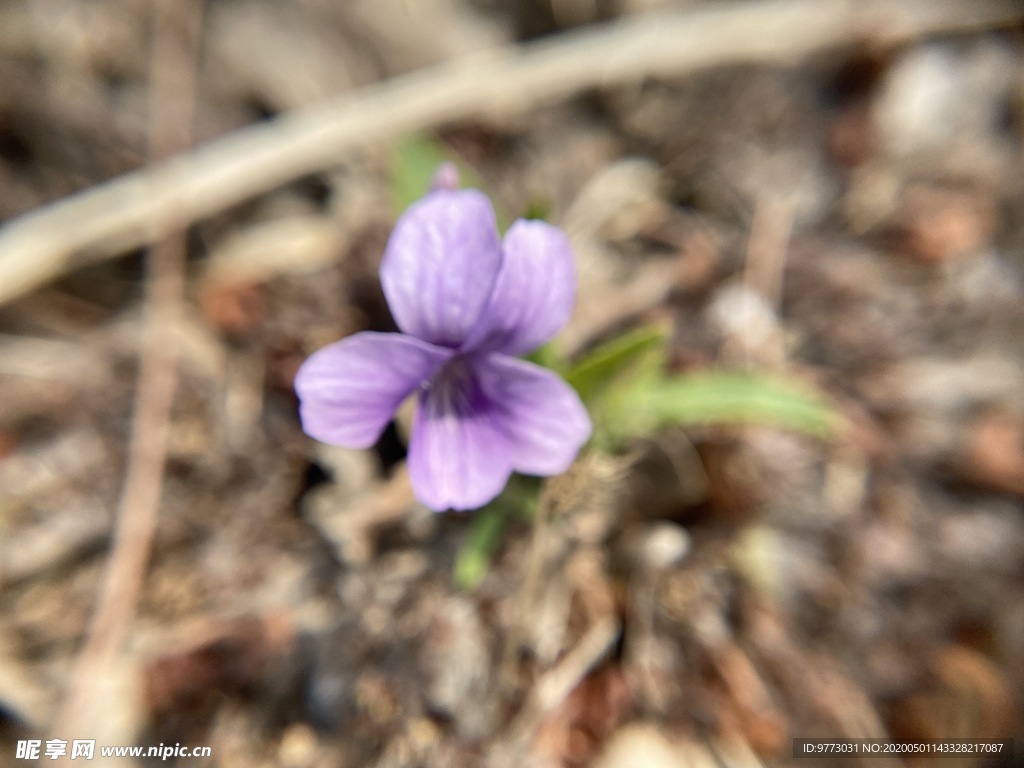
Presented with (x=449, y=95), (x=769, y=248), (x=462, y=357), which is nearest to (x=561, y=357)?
(x=462, y=357)

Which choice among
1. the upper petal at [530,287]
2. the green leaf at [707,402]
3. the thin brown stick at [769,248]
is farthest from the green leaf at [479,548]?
the thin brown stick at [769,248]

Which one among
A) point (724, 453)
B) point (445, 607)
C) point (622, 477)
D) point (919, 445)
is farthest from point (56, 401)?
point (919, 445)

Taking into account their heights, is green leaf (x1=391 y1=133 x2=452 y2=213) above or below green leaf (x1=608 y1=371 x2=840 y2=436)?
above

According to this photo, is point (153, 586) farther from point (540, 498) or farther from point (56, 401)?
point (540, 498)

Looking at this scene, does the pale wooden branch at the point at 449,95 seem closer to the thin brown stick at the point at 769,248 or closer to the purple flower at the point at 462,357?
the thin brown stick at the point at 769,248

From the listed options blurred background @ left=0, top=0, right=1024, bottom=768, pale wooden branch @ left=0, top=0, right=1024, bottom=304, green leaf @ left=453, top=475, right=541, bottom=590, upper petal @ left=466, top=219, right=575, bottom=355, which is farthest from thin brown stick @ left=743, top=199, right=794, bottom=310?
upper petal @ left=466, top=219, right=575, bottom=355

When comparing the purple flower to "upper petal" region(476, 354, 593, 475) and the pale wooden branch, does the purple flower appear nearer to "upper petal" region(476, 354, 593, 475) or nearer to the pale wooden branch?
"upper petal" region(476, 354, 593, 475)

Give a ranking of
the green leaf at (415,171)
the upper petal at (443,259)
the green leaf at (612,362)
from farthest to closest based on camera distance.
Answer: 1. the green leaf at (415,171)
2. the green leaf at (612,362)
3. the upper petal at (443,259)

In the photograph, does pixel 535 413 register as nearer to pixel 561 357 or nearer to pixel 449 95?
pixel 561 357
